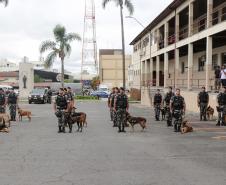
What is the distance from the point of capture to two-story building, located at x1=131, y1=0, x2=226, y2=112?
32.7m

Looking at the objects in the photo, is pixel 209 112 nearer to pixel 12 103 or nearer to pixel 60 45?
pixel 12 103

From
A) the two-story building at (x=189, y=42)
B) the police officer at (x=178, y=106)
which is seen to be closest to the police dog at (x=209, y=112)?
the two-story building at (x=189, y=42)

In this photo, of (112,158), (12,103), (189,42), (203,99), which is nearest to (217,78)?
(203,99)

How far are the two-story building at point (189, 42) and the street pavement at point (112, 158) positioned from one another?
14.2 metres

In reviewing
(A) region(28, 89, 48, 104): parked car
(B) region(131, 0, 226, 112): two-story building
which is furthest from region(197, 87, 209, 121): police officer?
(A) region(28, 89, 48, 104): parked car

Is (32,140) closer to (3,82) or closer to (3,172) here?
(3,172)

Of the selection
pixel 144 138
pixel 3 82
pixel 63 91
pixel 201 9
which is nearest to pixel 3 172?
pixel 144 138

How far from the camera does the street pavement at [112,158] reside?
9648 millimetres

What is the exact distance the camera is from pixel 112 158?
1246 centimetres

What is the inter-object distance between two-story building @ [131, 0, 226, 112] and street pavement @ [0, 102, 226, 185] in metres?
14.2

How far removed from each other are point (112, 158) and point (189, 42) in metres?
25.6

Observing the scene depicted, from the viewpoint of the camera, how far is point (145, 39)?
6500 cm

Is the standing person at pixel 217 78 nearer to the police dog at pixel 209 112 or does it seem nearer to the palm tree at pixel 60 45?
the police dog at pixel 209 112

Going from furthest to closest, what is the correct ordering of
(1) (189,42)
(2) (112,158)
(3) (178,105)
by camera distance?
(1) (189,42) < (3) (178,105) < (2) (112,158)
